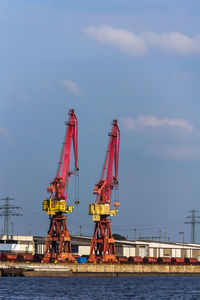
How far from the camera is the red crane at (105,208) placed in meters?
167

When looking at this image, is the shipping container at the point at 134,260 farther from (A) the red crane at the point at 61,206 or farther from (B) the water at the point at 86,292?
(B) the water at the point at 86,292

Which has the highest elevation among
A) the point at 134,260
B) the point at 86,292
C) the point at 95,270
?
the point at 134,260

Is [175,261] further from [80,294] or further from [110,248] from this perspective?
[80,294]

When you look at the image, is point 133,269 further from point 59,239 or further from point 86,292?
point 86,292

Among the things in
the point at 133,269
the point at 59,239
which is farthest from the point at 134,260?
the point at 59,239

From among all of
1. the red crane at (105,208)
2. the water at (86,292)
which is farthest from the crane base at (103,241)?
the water at (86,292)

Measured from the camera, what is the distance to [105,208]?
16750 centimetres

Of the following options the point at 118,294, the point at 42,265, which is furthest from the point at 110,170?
the point at 118,294

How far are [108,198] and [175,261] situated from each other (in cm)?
3399

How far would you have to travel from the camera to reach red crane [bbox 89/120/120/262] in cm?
16700

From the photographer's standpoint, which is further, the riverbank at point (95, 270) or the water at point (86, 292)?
the riverbank at point (95, 270)

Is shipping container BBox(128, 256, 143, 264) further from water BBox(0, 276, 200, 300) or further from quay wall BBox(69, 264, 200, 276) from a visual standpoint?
water BBox(0, 276, 200, 300)

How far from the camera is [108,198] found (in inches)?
6683

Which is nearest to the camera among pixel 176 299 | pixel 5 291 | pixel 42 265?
pixel 176 299
